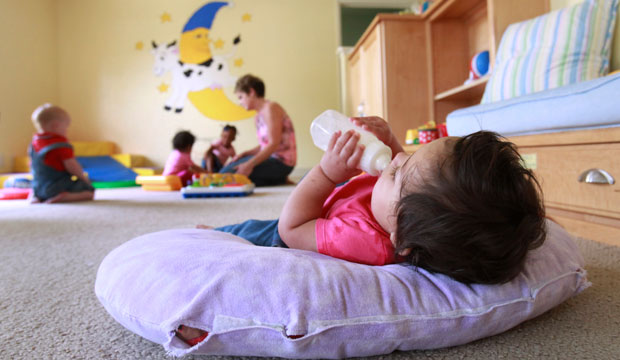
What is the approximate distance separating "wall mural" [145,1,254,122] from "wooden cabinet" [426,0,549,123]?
2.26 metres

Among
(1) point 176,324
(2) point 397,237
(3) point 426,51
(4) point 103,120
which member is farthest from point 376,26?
(4) point 103,120

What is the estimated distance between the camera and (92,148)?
430 centimetres

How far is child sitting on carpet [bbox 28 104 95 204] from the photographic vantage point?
7.54ft

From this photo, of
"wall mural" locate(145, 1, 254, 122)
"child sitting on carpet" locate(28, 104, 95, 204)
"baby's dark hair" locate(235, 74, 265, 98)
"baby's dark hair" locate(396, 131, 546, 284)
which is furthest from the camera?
"wall mural" locate(145, 1, 254, 122)

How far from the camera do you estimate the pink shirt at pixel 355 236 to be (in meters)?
0.61

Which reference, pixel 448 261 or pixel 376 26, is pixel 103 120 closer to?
pixel 376 26

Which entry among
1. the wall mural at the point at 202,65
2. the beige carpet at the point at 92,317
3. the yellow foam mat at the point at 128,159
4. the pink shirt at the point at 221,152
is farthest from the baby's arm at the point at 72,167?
the wall mural at the point at 202,65

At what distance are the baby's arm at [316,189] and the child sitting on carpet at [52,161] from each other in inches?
84.3

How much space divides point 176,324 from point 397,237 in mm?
295

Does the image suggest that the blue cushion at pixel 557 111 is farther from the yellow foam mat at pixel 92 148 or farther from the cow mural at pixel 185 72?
the yellow foam mat at pixel 92 148

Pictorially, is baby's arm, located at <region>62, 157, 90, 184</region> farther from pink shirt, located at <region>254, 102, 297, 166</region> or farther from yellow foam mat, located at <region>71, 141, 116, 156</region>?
yellow foam mat, located at <region>71, 141, 116, 156</region>

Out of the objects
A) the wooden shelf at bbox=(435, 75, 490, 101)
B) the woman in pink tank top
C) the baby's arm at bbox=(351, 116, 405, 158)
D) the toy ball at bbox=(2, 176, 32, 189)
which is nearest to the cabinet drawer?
the baby's arm at bbox=(351, 116, 405, 158)

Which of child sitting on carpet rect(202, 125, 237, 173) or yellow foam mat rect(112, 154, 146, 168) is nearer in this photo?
child sitting on carpet rect(202, 125, 237, 173)

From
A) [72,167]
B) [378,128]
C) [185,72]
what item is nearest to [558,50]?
[378,128]
